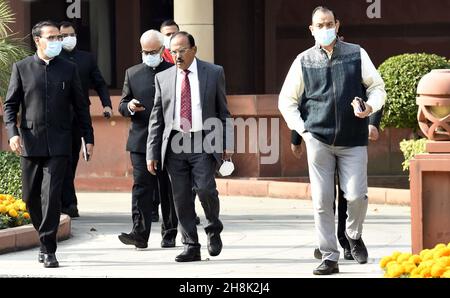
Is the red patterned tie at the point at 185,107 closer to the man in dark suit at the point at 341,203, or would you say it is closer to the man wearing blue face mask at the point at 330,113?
the man in dark suit at the point at 341,203

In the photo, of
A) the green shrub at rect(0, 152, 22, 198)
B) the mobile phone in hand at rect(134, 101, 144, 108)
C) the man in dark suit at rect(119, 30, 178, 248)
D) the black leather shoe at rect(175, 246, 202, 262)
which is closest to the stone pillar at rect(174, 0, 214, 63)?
the green shrub at rect(0, 152, 22, 198)

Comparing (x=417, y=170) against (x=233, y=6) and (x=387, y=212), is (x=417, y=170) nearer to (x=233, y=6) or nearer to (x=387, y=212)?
(x=387, y=212)

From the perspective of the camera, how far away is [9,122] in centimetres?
1269

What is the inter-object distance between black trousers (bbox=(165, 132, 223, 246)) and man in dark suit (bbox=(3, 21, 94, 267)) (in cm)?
73

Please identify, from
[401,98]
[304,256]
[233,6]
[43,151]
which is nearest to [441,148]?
[304,256]

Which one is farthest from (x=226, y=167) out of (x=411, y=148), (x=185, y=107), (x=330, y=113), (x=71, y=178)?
(x=411, y=148)

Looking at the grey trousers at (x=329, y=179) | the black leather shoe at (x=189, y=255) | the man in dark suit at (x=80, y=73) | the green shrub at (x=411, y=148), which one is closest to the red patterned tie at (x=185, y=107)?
the black leather shoe at (x=189, y=255)

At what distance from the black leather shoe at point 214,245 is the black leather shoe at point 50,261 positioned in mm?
1224

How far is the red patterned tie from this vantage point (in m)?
12.8

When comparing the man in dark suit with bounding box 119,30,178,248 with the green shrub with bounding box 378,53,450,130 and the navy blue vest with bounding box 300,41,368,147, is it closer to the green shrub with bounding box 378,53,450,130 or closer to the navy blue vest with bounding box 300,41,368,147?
the navy blue vest with bounding box 300,41,368,147

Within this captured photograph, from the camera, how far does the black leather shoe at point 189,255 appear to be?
1275 centimetres

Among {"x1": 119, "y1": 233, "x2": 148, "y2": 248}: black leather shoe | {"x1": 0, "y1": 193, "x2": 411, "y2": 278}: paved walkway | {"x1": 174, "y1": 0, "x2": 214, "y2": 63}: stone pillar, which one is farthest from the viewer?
{"x1": 174, "y1": 0, "x2": 214, "y2": 63}: stone pillar

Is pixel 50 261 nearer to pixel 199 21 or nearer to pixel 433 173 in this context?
pixel 433 173

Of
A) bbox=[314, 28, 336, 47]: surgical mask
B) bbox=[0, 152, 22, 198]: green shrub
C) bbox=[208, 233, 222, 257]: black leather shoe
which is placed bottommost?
bbox=[208, 233, 222, 257]: black leather shoe
